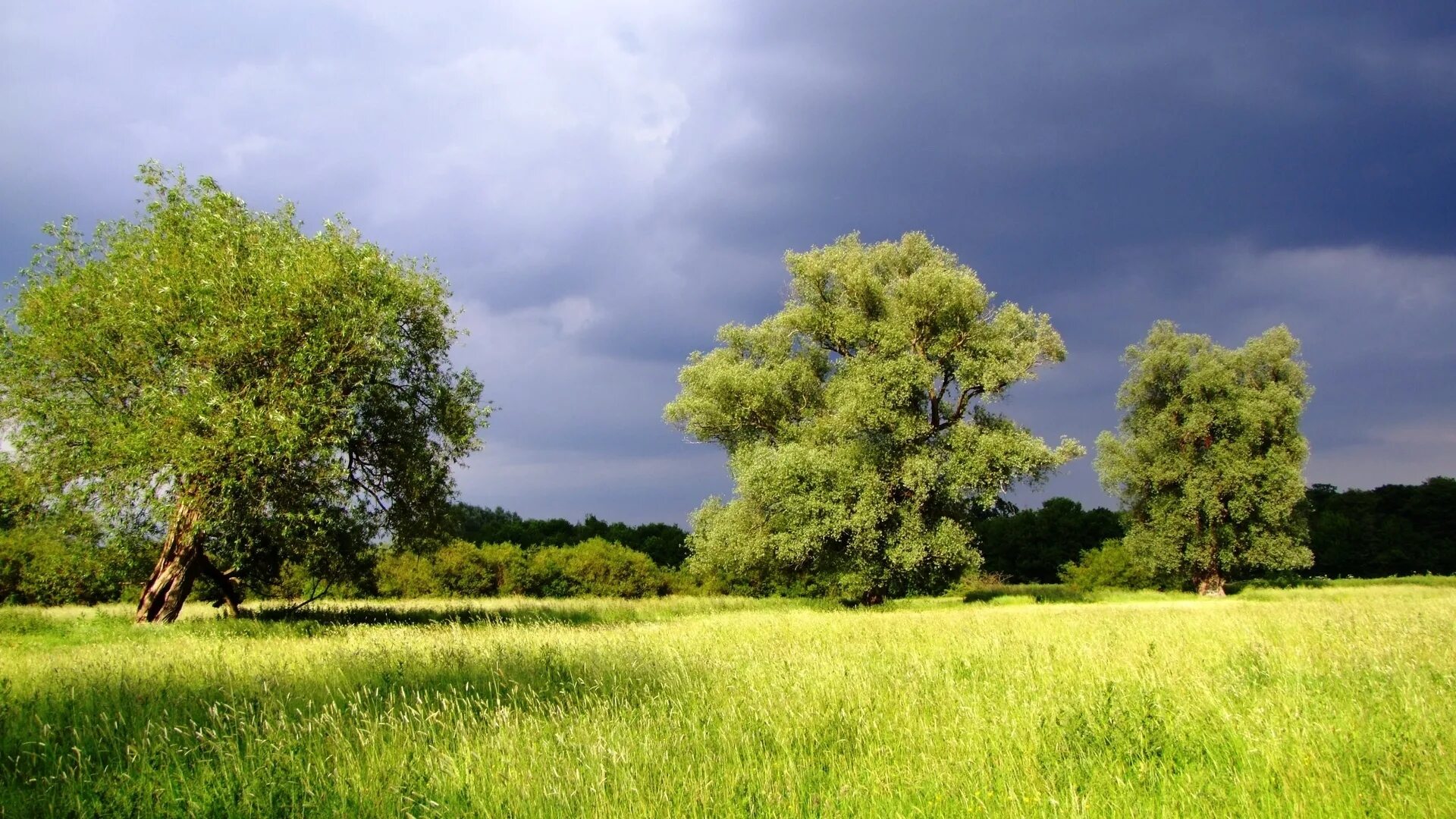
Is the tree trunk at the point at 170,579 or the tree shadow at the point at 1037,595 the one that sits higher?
the tree trunk at the point at 170,579

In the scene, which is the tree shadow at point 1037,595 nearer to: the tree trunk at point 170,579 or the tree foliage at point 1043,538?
the tree foliage at point 1043,538

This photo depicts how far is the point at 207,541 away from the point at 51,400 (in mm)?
4998

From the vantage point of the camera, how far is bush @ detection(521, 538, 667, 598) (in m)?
43.4

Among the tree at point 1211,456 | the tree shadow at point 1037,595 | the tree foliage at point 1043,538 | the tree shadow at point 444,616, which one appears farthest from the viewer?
the tree foliage at point 1043,538

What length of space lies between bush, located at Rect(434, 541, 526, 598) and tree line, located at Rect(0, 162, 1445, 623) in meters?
3.11

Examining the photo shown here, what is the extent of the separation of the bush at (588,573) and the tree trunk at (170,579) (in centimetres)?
2477

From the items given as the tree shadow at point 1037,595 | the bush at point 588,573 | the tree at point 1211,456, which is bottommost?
the tree shadow at point 1037,595

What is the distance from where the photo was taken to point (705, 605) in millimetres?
30797

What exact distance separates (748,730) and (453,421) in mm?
17640

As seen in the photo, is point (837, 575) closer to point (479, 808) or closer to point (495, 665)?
point (495, 665)

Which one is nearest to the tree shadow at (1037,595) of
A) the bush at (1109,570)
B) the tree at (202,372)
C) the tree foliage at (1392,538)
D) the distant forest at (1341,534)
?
the bush at (1109,570)

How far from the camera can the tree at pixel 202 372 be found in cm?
1639

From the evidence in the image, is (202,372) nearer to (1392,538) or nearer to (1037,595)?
(1037,595)

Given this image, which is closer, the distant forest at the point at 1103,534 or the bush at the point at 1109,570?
the bush at the point at 1109,570
